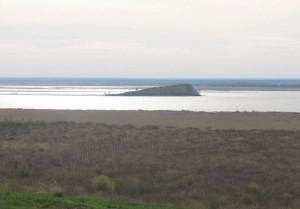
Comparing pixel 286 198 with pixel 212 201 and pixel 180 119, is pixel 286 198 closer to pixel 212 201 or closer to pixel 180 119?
pixel 212 201

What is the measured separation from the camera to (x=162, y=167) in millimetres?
22484

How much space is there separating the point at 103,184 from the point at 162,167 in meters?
3.73

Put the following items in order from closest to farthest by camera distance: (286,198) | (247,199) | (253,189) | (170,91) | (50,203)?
1. (50,203)
2. (247,199)
3. (286,198)
4. (253,189)
5. (170,91)

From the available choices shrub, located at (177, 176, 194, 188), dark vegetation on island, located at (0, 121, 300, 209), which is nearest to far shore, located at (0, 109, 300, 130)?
dark vegetation on island, located at (0, 121, 300, 209)

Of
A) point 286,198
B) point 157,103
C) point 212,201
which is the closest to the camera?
point 212,201

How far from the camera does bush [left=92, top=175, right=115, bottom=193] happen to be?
19.1 metres

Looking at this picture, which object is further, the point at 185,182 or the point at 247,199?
the point at 185,182

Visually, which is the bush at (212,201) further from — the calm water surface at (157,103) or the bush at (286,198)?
the calm water surface at (157,103)

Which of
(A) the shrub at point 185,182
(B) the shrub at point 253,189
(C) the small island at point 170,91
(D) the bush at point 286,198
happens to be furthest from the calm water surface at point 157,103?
(D) the bush at point 286,198

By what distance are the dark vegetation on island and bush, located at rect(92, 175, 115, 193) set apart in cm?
4

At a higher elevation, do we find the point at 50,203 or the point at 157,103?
the point at 50,203

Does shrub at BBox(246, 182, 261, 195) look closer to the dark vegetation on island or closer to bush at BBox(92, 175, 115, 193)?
the dark vegetation on island

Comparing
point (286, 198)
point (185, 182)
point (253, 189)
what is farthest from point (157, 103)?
point (286, 198)

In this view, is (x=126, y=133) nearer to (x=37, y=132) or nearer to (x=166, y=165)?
(x=37, y=132)
